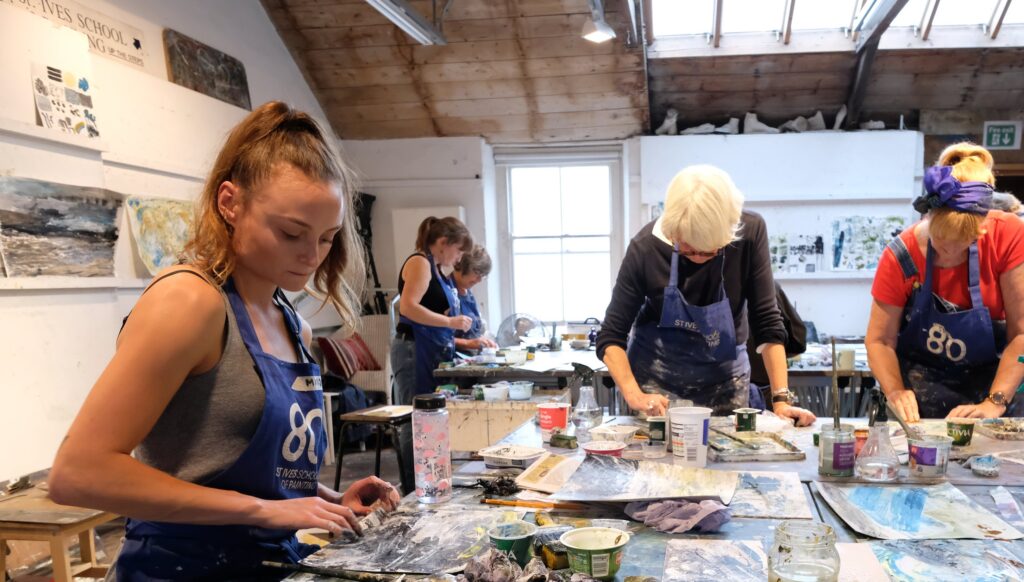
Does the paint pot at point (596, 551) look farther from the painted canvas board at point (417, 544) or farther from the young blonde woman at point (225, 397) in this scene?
the young blonde woman at point (225, 397)

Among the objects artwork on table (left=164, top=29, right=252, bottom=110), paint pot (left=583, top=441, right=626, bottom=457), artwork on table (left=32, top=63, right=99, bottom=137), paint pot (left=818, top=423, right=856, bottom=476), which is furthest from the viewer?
artwork on table (left=164, top=29, right=252, bottom=110)

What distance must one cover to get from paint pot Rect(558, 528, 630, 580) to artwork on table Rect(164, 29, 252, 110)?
14.6ft

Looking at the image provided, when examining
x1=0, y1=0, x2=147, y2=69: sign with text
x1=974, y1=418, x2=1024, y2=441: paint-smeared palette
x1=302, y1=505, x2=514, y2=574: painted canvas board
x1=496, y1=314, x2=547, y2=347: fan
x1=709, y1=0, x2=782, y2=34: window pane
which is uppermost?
x1=709, y1=0, x2=782, y2=34: window pane

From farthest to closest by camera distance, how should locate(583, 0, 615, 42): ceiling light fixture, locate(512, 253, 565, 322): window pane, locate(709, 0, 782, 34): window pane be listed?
locate(512, 253, 565, 322): window pane, locate(709, 0, 782, 34): window pane, locate(583, 0, 615, 42): ceiling light fixture

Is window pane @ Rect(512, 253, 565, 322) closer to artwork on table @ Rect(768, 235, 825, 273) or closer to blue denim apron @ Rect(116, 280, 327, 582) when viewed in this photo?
artwork on table @ Rect(768, 235, 825, 273)

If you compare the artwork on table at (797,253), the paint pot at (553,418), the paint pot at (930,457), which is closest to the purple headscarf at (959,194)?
the paint pot at (930,457)

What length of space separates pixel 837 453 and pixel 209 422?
4.48ft

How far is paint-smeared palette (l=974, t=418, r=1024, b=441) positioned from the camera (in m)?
1.88

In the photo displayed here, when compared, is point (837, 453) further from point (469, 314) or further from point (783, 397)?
point (469, 314)

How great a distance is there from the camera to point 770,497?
143cm

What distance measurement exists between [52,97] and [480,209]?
12.7ft

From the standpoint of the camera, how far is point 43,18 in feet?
10.8

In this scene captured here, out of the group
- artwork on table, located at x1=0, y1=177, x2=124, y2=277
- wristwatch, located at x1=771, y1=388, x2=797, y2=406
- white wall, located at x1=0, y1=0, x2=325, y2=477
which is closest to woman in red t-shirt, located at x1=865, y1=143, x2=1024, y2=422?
wristwatch, located at x1=771, y1=388, x2=797, y2=406

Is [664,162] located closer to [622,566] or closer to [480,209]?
[480,209]
